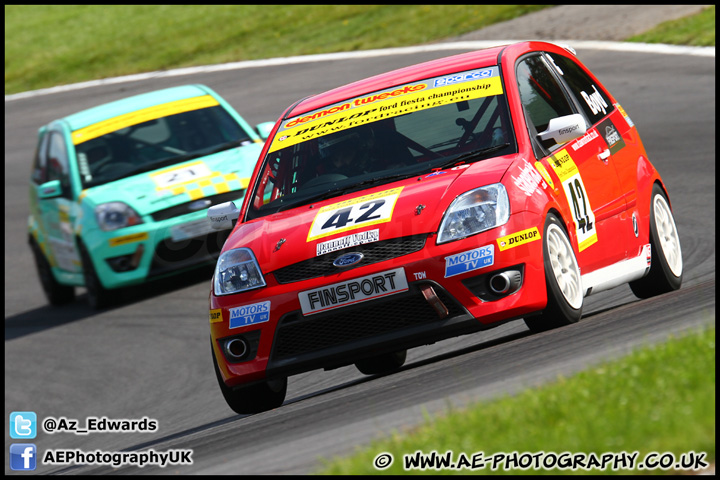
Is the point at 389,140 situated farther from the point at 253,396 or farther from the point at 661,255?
the point at 661,255

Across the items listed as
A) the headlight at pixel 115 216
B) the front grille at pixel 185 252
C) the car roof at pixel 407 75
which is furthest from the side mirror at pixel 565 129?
the headlight at pixel 115 216

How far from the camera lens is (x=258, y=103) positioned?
Answer: 21141mm

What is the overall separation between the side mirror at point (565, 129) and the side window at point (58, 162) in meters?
6.79

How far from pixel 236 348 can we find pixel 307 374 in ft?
7.20

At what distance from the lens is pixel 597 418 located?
4160 mm

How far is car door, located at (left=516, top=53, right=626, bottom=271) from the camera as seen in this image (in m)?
7.09

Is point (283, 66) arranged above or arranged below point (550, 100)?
below

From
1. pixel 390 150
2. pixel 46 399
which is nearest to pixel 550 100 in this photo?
pixel 390 150

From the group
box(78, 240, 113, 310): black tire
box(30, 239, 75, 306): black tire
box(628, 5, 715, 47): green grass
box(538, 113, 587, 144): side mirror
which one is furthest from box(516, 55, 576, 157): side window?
box(628, 5, 715, 47): green grass

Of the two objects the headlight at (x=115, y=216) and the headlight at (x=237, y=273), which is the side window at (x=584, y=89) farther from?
the headlight at (x=115, y=216)

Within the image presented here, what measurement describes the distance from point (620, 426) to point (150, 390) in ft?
19.8

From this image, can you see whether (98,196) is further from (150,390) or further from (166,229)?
(150,390)

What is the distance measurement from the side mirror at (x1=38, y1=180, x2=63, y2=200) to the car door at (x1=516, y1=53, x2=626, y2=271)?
6084 millimetres

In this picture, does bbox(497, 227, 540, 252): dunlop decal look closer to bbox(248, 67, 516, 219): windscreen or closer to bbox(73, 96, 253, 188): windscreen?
bbox(248, 67, 516, 219): windscreen
